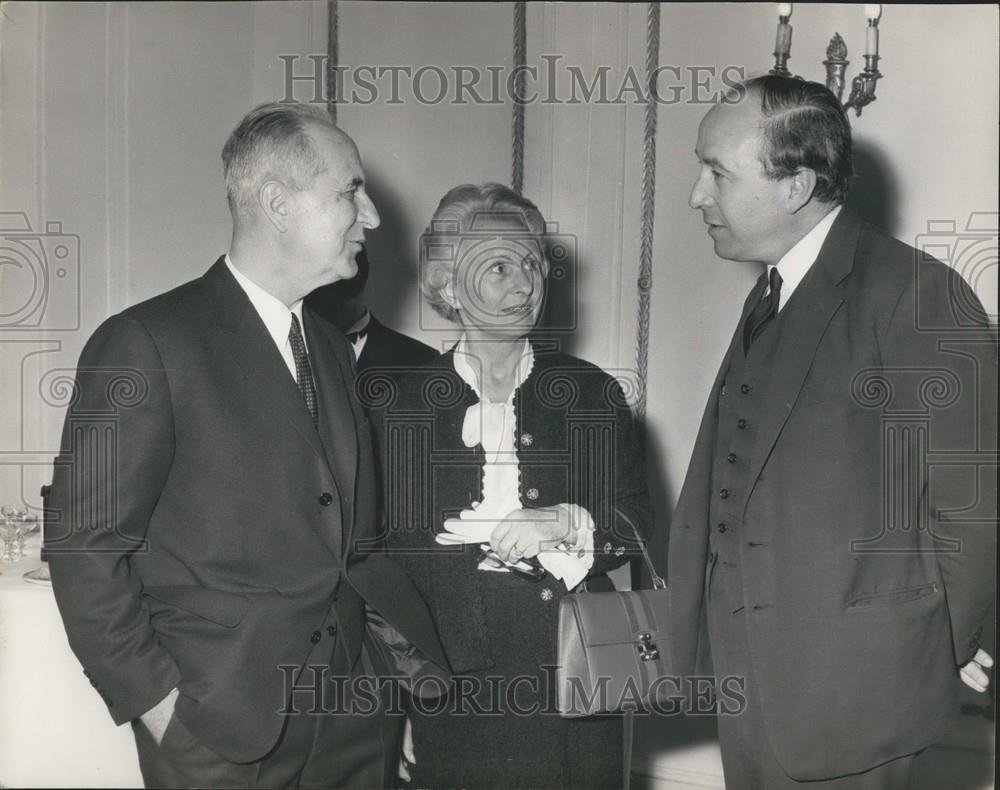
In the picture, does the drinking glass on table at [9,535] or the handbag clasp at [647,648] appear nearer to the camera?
the handbag clasp at [647,648]

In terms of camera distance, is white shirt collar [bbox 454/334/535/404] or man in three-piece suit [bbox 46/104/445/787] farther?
white shirt collar [bbox 454/334/535/404]

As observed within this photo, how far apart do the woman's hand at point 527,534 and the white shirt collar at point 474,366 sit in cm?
29

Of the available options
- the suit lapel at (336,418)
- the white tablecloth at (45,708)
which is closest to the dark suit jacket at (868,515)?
the suit lapel at (336,418)

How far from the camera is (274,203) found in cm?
208

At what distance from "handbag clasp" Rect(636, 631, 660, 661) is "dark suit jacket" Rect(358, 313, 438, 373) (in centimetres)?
113

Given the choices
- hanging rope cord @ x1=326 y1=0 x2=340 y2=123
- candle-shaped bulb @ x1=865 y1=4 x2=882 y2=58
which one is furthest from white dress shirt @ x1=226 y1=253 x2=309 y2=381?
candle-shaped bulb @ x1=865 y1=4 x2=882 y2=58

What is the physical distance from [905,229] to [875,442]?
118cm

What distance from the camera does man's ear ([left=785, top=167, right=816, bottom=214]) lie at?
219cm

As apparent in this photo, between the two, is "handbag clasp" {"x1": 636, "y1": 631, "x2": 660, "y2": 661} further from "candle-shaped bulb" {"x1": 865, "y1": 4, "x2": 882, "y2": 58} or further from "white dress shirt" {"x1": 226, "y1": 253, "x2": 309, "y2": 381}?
"candle-shaped bulb" {"x1": 865, "y1": 4, "x2": 882, "y2": 58}

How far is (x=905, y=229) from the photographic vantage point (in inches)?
119

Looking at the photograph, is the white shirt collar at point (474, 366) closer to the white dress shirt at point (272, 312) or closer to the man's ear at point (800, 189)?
the white dress shirt at point (272, 312)

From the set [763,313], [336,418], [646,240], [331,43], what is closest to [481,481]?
[336,418]

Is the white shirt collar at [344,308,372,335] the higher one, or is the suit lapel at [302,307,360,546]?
the white shirt collar at [344,308,372,335]

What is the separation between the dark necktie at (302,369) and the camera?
2096 mm
